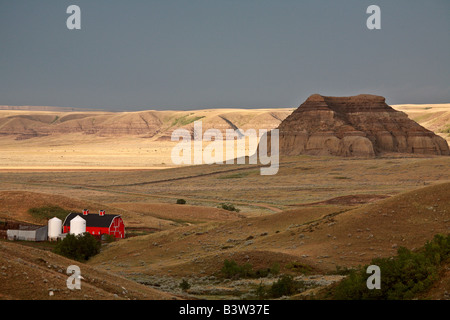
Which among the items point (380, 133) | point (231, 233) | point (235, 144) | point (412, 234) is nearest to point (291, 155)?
point (380, 133)

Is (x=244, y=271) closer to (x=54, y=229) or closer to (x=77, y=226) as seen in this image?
(x=77, y=226)

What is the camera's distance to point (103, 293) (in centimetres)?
1708

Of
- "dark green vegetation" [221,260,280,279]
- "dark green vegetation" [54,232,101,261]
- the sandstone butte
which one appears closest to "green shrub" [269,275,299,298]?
"dark green vegetation" [221,260,280,279]

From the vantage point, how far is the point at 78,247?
3662 centimetres

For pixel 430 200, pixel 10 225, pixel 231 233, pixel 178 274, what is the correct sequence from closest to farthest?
pixel 178 274
pixel 430 200
pixel 231 233
pixel 10 225

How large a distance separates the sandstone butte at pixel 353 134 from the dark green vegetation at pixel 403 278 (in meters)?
84.5

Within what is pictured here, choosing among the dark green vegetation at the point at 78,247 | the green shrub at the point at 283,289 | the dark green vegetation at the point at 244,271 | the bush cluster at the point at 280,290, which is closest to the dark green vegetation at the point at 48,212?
the dark green vegetation at the point at 78,247

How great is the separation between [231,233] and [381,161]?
6241 cm

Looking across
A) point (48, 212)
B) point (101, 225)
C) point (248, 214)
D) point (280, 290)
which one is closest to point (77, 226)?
point (101, 225)

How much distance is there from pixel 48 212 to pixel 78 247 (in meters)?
13.5

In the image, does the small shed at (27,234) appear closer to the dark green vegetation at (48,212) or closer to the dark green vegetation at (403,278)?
the dark green vegetation at (48,212)

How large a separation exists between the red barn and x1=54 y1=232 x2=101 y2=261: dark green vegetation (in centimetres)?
431

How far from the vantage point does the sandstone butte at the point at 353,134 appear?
104250 millimetres
